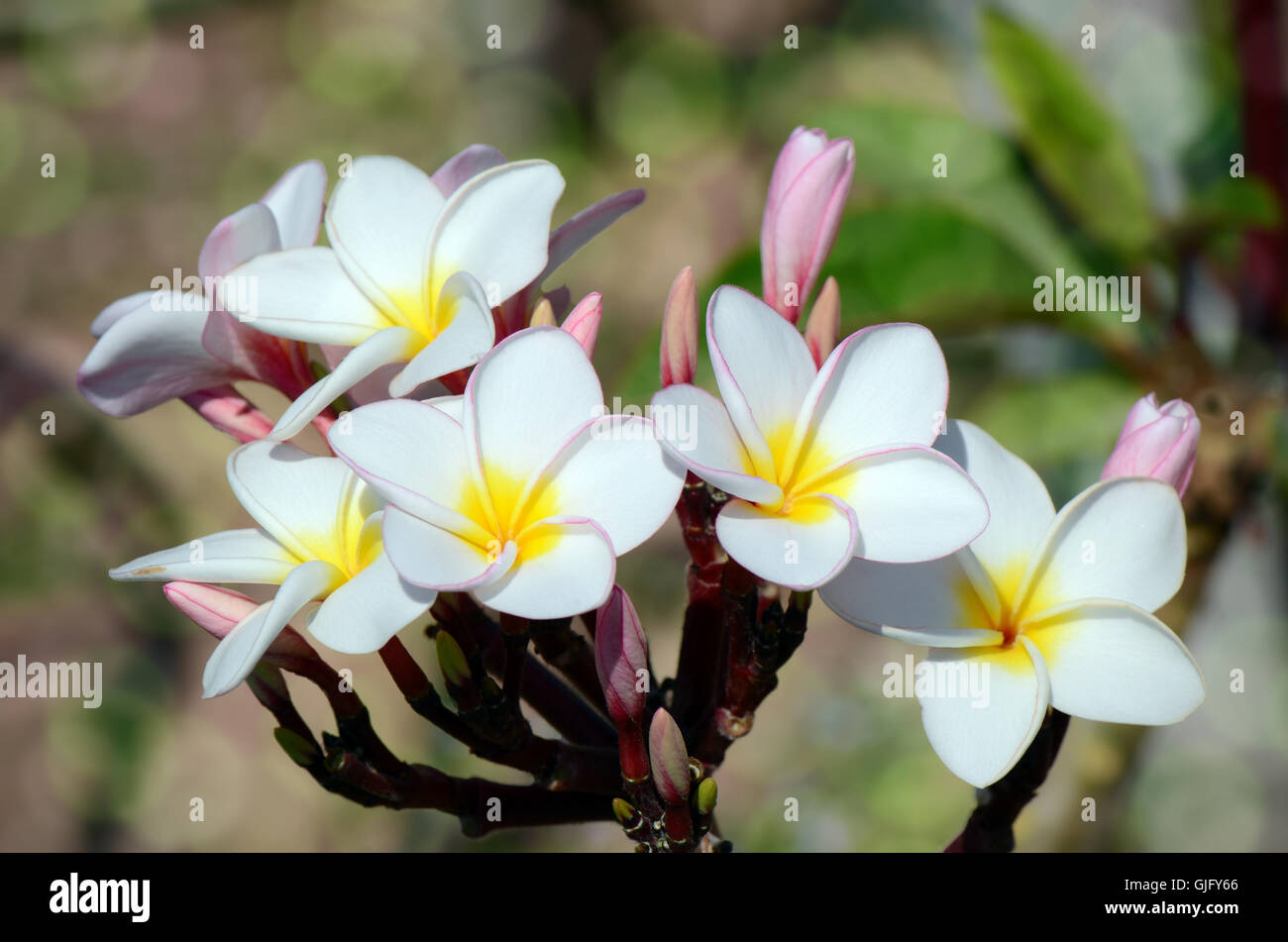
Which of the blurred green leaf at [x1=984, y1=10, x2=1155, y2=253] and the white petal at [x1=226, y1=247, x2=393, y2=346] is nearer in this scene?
the white petal at [x1=226, y1=247, x2=393, y2=346]

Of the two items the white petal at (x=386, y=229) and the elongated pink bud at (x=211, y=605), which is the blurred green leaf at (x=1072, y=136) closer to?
the white petal at (x=386, y=229)

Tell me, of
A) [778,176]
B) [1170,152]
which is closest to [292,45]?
[1170,152]

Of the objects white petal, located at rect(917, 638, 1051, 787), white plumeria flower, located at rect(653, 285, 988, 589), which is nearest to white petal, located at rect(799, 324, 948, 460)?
white plumeria flower, located at rect(653, 285, 988, 589)

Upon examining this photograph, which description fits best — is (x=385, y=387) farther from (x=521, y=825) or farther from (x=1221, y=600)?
(x=1221, y=600)

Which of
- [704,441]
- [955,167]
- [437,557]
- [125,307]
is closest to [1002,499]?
[704,441]

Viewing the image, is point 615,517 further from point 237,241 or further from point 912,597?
point 237,241

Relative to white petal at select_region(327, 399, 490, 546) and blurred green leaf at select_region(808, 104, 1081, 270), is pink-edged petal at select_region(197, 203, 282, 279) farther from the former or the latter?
blurred green leaf at select_region(808, 104, 1081, 270)
